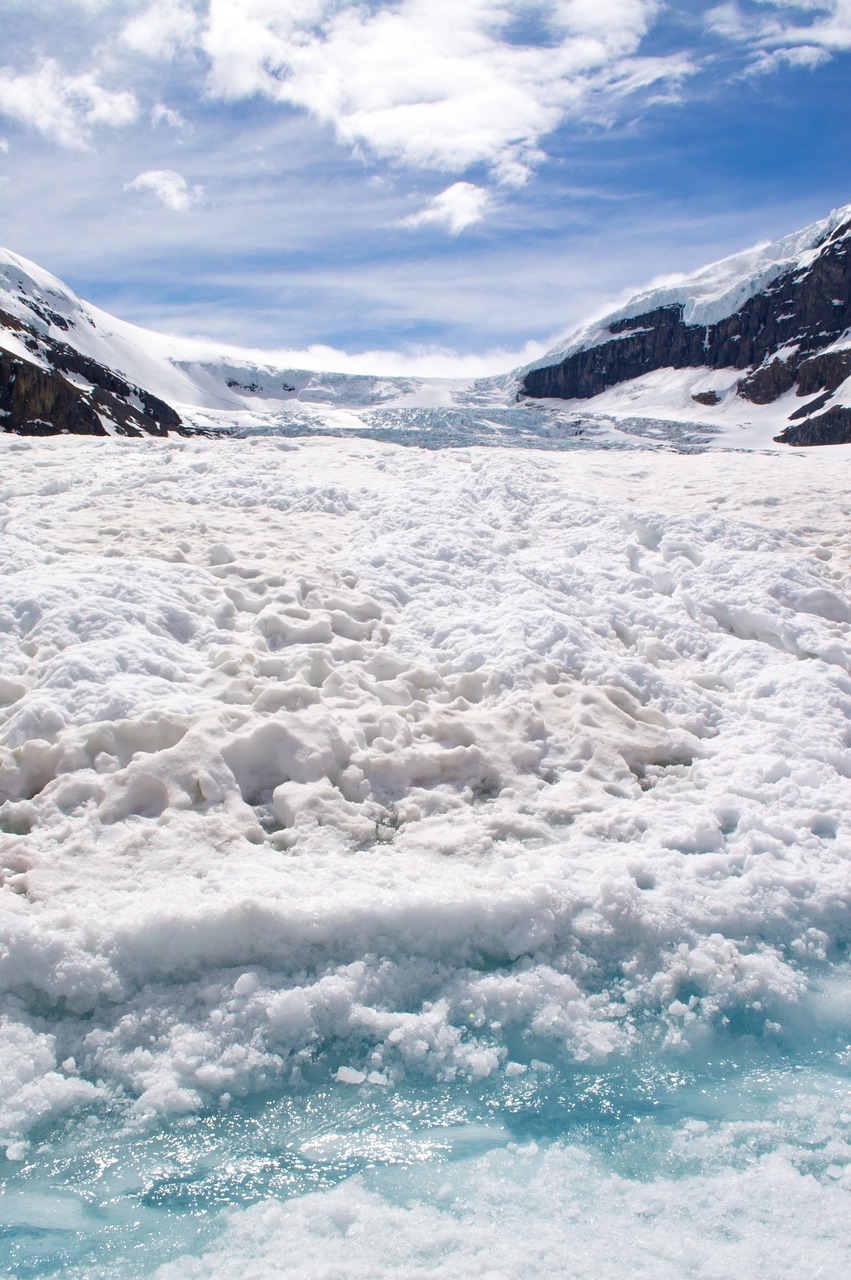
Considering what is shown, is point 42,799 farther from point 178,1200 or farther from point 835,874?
point 835,874

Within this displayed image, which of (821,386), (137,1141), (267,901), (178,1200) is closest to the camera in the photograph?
(178,1200)

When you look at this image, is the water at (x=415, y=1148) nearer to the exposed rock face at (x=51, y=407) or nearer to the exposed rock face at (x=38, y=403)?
the exposed rock face at (x=51, y=407)

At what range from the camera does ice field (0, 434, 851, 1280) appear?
10.8 feet

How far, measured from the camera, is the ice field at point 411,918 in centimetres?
328

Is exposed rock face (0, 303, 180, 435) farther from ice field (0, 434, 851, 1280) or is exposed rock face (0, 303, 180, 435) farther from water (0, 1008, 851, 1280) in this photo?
water (0, 1008, 851, 1280)

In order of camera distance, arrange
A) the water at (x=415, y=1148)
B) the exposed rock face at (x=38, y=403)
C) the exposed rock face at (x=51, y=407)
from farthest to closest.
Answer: the exposed rock face at (x=51, y=407), the exposed rock face at (x=38, y=403), the water at (x=415, y=1148)

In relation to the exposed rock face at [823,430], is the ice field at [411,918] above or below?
below

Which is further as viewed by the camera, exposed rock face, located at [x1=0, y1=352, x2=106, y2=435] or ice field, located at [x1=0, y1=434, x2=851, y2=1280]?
exposed rock face, located at [x1=0, y1=352, x2=106, y2=435]

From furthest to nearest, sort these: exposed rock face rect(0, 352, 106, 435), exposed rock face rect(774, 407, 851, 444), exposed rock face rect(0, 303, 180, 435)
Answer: exposed rock face rect(774, 407, 851, 444) → exposed rock face rect(0, 303, 180, 435) → exposed rock face rect(0, 352, 106, 435)

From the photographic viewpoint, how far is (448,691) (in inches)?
294

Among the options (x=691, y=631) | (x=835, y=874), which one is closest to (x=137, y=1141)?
(x=835, y=874)

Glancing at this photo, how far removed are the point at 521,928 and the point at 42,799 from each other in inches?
131

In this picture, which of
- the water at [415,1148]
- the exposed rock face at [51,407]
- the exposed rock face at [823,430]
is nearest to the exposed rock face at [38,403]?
the exposed rock face at [51,407]

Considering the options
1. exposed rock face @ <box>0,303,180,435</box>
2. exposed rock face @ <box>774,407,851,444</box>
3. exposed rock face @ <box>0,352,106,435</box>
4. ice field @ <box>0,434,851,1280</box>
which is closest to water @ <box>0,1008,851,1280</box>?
ice field @ <box>0,434,851,1280</box>
